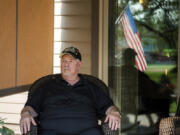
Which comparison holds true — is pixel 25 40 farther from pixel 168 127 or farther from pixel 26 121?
pixel 168 127

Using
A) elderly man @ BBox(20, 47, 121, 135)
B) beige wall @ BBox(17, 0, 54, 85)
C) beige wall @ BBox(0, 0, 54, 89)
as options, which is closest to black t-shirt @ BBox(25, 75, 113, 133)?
elderly man @ BBox(20, 47, 121, 135)

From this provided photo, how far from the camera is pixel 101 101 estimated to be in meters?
2.83

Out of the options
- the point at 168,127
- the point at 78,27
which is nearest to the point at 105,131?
the point at 168,127

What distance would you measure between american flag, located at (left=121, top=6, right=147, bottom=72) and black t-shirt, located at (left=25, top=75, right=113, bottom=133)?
59.1 inches

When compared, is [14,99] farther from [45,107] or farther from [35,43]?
[45,107]

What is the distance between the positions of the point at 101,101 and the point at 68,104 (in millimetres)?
296

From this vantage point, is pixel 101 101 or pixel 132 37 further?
pixel 132 37

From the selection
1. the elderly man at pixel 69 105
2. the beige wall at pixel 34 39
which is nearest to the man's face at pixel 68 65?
the elderly man at pixel 69 105

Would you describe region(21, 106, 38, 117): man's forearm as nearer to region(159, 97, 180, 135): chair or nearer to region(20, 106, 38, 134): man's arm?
region(20, 106, 38, 134): man's arm

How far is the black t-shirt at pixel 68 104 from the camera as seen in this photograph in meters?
2.68

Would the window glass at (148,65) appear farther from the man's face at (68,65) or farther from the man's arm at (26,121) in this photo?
the man's arm at (26,121)

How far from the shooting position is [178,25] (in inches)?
162

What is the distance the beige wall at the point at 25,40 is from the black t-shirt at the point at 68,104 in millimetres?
689

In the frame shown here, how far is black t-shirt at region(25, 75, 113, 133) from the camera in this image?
268 cm
